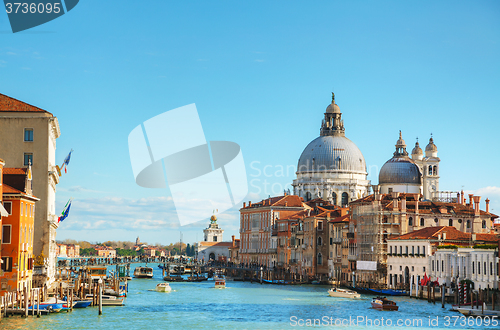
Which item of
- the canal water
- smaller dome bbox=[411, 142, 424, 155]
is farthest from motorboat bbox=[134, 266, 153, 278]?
smaller dome bbox=[411, 142, 424, 155]

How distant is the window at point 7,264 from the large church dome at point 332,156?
6620cm

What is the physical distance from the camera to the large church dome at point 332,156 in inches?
3858

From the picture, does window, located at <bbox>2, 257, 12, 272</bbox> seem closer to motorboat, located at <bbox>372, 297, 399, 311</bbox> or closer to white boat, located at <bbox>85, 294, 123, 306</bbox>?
white boat, located at <bbox>85, 294, 123, 306</bbox>

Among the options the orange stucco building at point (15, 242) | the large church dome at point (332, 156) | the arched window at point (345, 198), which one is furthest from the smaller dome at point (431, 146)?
the orange stucco building at point (15, 242)

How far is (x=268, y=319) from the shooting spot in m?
38.9

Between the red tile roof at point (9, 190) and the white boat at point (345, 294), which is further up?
the red tile roof at point (9, 190)

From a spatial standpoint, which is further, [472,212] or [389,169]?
[389,169]

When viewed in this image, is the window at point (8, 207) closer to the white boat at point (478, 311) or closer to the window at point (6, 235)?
the window at point (6, 235)

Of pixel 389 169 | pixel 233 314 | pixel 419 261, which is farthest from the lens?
pixel 389 169

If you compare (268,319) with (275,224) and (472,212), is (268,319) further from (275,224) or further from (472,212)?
(275,224)

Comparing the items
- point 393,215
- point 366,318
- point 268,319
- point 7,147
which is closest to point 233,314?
point 268,319

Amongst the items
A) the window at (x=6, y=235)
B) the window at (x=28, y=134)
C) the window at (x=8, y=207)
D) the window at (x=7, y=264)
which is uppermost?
the window at (x=28, y=134)

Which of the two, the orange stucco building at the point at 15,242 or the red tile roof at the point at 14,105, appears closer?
the orange stucco building at the point at 15,242

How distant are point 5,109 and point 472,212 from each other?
35168mm
